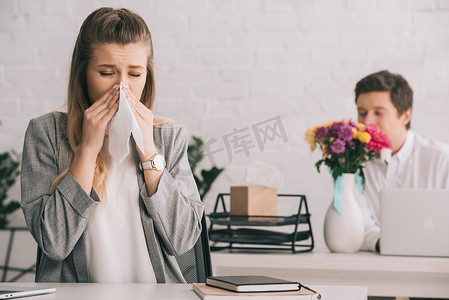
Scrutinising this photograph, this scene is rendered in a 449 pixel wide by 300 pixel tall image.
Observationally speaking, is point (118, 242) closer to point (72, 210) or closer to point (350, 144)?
point (72, 210)

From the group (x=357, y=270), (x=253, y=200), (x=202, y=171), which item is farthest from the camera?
(x=202, y=171)

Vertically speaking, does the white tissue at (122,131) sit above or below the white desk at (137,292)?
above

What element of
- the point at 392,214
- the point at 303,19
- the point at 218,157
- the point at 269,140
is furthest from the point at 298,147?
the point at 392,214

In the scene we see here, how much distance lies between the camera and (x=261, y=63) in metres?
2.71

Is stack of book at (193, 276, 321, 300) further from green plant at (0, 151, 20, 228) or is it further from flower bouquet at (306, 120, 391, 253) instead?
green plant at (0, 151, 20, 228)

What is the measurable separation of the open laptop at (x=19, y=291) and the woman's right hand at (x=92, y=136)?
0.91 feet

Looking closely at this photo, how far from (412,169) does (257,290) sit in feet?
5.91

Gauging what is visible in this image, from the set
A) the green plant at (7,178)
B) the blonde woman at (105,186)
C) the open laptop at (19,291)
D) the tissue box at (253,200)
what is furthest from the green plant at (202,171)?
the open laptop at (19,291)

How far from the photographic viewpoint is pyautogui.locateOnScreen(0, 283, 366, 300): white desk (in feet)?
3.16

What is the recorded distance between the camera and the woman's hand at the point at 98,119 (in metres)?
1.27

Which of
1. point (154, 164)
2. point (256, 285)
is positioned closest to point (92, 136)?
point (154, 164)

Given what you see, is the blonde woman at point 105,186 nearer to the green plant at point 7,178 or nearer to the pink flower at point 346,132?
the pink flower at point 346,132

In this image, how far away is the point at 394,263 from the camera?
171 cm

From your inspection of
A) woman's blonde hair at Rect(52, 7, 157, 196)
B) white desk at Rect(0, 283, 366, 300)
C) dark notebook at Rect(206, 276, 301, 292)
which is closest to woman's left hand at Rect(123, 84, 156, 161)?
woman's blonde hair at Rect(52, 7, 157, 196)
